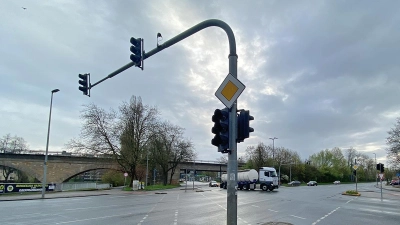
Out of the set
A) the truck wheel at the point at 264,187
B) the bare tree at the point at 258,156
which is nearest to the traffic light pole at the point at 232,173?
the truck wheel at the point at 264,187

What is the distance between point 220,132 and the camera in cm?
669

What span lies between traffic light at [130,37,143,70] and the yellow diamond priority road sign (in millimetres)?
3898

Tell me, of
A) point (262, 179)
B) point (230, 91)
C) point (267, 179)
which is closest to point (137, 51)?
point (230, 91)

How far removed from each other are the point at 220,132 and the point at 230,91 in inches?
39.0

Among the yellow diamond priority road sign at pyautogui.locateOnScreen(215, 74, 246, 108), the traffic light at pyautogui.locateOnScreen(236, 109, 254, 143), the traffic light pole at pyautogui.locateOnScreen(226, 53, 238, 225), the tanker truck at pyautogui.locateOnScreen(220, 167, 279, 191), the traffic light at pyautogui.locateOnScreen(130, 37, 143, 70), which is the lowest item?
the tanker truck at pyautogui.locateOnScreen(220, 167, 279, 191)

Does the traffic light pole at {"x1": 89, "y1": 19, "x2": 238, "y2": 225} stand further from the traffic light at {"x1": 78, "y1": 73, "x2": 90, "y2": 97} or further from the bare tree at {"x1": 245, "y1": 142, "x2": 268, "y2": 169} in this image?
the bare tree at {"x1": 245, "y1": 142, "x2": 268, "y2": 169}

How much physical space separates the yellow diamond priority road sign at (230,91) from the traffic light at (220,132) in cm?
31

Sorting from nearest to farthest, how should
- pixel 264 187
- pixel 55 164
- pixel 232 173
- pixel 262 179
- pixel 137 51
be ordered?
pixel 232 173, pixel 137 51, pixel 264 187, pixel 262 179, pixel 55 164

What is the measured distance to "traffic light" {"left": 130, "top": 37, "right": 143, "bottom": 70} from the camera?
31.4 ft

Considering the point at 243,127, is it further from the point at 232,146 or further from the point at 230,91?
the point at 230,91

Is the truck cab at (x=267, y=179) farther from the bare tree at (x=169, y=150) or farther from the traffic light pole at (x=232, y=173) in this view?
the traffic light pole at (x=232, y=173)

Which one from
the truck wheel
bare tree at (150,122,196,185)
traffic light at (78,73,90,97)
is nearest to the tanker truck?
the truck wheel

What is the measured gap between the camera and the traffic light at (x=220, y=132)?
666 cm

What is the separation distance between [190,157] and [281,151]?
32.1m
